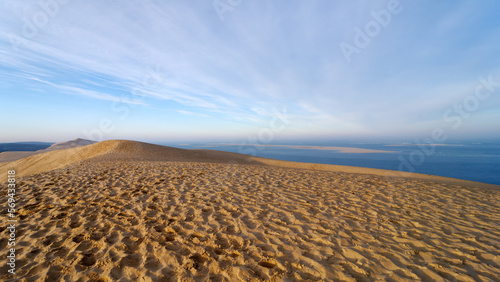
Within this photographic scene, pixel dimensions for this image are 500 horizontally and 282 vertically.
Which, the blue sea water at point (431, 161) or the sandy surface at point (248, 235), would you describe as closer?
the sandy surface at point (248, 235)

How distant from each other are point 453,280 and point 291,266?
213cm

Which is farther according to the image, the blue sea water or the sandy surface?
the blue sea water

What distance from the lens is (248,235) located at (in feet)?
12.0

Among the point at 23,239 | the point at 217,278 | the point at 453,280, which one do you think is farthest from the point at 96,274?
the point at 453,280

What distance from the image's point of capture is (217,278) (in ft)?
8.57

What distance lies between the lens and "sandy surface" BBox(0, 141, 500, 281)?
2754 millimetres

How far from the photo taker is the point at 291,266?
284cm

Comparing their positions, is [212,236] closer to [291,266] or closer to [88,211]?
[291,266]

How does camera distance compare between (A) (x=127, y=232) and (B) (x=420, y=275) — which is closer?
(B) (x=420, y=275)

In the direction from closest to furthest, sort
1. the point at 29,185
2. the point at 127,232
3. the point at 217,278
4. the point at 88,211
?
1. the point at 217,278
2. the point at 127,232
3. the point at 88,211
4. the point at 29,185

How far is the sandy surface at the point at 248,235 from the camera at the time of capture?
9.04 feet

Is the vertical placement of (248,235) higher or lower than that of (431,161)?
lower

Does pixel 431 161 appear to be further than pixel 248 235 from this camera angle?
Yes

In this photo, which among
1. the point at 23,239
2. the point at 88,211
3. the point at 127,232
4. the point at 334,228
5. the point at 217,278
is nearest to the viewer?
the point at 217,278
